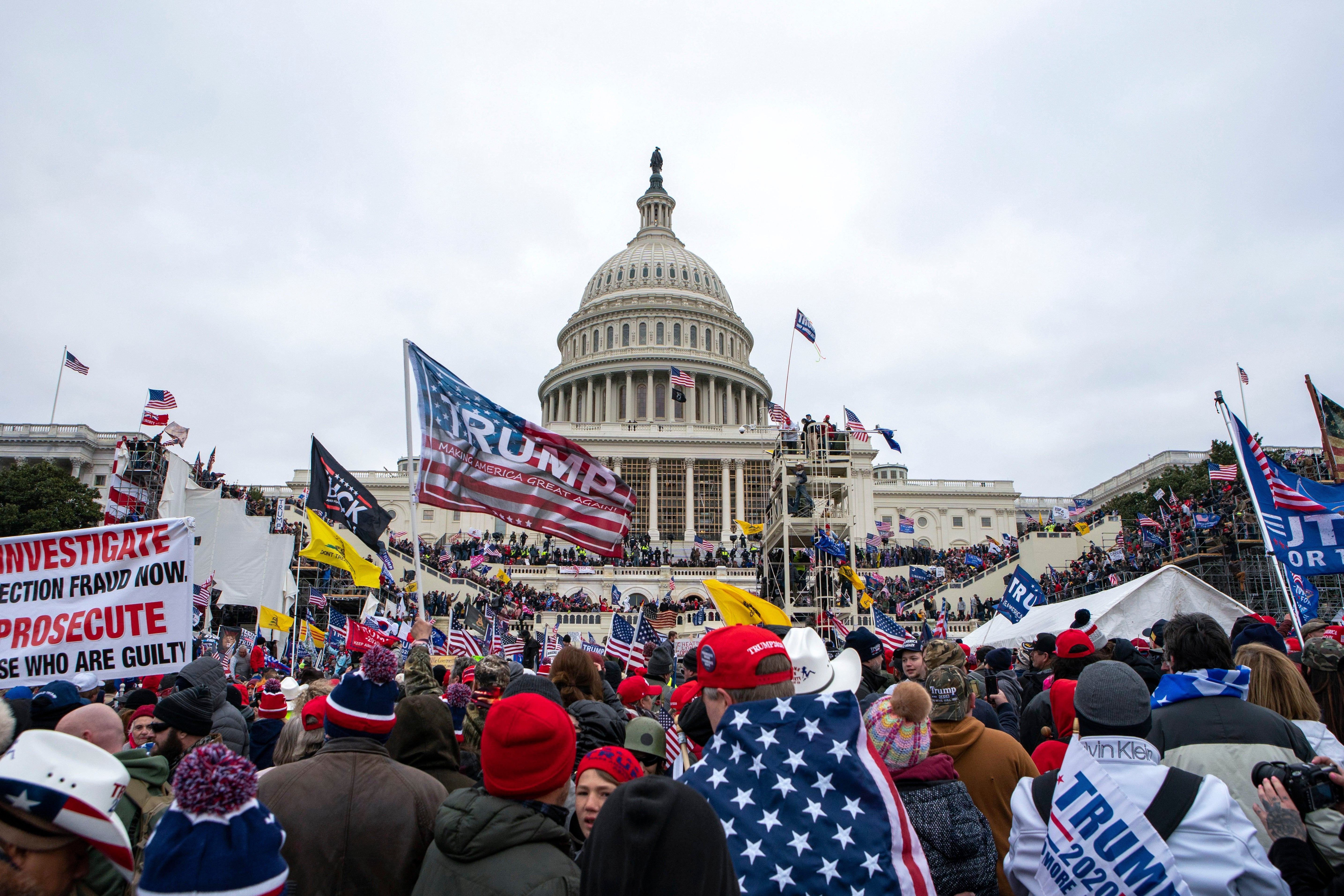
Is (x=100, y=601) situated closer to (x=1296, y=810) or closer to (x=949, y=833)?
(x=949, y=833)

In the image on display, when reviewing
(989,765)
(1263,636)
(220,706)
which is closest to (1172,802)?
(989,765)

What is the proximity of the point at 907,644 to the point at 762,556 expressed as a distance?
3961cm

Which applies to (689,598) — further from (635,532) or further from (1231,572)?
(1231,572)

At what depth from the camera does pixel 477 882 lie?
297 centimetres

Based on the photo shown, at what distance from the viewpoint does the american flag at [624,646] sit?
12758 millimetres

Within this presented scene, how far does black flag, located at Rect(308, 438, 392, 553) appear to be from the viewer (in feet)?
39.3

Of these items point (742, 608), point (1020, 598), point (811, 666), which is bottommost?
point (811, 666)

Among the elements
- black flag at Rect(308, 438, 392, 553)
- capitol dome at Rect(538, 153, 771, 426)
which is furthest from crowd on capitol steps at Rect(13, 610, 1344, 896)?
capitol dome at Rect(538, 153, 771, 426)

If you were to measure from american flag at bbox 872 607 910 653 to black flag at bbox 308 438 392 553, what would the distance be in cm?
696

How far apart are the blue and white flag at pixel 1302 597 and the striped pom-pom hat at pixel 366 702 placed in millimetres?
10579

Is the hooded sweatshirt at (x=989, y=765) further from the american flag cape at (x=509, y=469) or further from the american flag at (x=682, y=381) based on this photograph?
the american flag at (x=682, y=381)

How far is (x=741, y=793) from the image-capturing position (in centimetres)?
305

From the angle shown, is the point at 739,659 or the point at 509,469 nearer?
the point at 739,659

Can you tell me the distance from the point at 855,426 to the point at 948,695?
38596 millimetres
